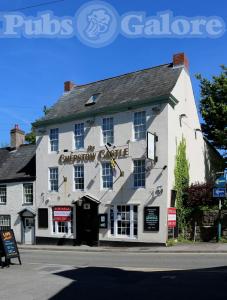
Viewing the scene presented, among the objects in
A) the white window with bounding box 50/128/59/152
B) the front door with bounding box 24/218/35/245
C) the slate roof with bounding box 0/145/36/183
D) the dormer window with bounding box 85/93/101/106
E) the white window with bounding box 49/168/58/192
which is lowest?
the front door with bounding box 24/218/35/245

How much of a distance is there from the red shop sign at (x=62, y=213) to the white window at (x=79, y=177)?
59.5 inches

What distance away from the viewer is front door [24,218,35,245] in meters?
32.0

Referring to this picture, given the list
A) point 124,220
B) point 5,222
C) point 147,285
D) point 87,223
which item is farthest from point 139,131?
point 147,285

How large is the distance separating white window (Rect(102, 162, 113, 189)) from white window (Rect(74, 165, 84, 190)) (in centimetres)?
173

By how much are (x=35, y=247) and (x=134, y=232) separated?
6.86m

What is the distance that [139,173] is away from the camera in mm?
26547

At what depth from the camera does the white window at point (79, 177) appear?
96.0 feet

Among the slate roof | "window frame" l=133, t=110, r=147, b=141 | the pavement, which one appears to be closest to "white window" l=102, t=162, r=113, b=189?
"window frame" l=133, t=110, r=147, b=141

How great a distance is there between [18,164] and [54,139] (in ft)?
18.1

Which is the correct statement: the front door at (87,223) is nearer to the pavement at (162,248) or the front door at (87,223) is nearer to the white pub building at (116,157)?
the white pub building at (116,157)

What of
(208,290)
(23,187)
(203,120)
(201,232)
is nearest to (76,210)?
(23,187)

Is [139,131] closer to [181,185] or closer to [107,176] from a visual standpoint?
[107,176]

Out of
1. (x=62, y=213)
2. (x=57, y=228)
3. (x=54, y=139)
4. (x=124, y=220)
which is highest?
(x=54, y=139)

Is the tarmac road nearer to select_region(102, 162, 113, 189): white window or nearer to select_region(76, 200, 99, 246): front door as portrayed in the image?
select_region(102, 162, 113, 189): white window
